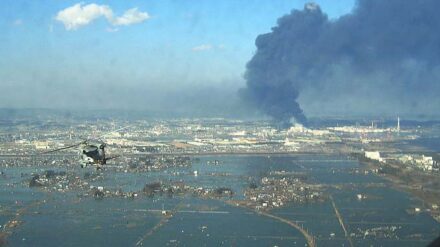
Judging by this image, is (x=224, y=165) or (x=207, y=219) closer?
(x=207, y=219)

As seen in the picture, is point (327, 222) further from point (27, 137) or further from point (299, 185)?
point (27, 137)

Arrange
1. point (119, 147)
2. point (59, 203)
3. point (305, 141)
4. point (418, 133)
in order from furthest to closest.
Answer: point (418, 133)
point (305, 141)
point (119, 147)
point (59, 203)

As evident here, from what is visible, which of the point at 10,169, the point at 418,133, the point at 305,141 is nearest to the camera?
the point at 10,169

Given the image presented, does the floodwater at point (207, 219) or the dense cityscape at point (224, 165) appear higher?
the dense cityscape at point (224, 165)

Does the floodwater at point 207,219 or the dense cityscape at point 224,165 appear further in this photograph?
the dense cityscape at point 224,165

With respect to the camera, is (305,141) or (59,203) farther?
(305,141)

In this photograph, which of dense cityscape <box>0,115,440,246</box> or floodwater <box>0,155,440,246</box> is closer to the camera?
floodwater <box>0,155,440,246</box>

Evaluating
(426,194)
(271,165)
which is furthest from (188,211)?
(271,165)

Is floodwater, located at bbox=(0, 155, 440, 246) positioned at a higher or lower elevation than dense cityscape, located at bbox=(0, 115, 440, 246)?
lower
